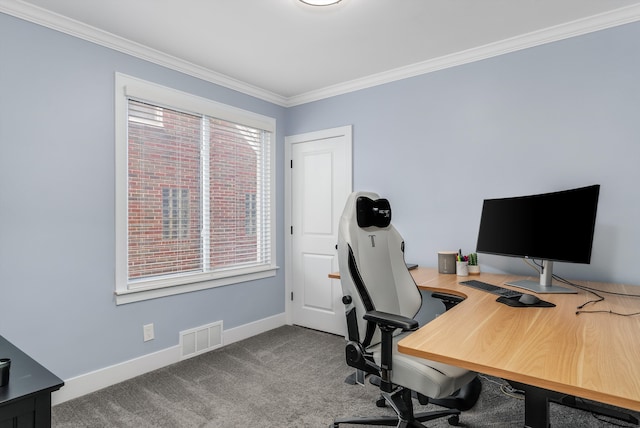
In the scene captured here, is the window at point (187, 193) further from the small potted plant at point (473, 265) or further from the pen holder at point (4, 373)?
the small potted plant at point (473, 265)

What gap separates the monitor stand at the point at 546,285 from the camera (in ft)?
6.86

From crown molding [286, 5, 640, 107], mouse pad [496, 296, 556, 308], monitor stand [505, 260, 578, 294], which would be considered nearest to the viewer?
mouse pad [496, 296, 556, 308]

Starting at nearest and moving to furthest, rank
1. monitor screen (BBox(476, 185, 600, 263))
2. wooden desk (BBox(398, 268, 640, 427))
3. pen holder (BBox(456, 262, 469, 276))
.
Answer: wooden desk (BBox(398, 268, 640, 427)) < monitor screen (BBox(476, 185, 600, 263)) < pen holder (BBox(456, 262, 469, 276))

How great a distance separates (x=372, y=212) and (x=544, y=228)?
1.04 m

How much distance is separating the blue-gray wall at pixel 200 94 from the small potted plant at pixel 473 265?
0.56ft

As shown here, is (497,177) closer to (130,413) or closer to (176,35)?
(176,35)

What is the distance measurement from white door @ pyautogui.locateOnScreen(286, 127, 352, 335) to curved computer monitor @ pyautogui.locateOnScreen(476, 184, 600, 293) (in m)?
1.51

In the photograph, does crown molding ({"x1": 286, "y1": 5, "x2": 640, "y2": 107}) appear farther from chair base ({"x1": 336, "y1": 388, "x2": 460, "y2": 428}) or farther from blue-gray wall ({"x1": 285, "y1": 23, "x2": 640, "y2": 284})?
chair base ({"x1": 336, "y1": 388, "x2": 460, "y2": 428})

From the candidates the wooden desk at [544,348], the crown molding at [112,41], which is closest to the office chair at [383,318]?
the wooden desk at [544,348]

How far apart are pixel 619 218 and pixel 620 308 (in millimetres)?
958

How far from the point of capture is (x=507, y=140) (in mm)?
2826

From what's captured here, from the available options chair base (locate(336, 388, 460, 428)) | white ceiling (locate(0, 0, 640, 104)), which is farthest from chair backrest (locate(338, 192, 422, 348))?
white ceiling (locate(0, 0, 640, 104))

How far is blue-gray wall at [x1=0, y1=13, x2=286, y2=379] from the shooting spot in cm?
225

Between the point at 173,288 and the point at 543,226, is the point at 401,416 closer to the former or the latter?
the point at 543,226
